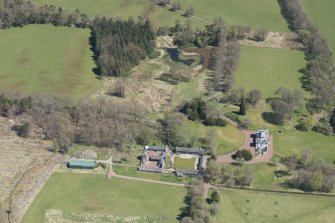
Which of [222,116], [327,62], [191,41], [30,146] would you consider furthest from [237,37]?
[30,146]

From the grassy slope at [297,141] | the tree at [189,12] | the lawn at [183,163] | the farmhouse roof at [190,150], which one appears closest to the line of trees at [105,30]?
the tree at [189,12]

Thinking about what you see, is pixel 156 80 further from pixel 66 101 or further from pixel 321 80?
pixel 321 80

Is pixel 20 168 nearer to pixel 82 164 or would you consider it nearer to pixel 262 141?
pixel 82 164

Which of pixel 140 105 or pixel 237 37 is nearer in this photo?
pixel 140 105

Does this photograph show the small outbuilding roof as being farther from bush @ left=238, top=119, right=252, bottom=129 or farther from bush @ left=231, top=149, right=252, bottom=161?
bush @ left=238, top=119, right=252, bottom=129

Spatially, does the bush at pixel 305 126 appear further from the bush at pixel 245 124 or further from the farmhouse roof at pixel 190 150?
the farmhouse roof at pixel 190 150

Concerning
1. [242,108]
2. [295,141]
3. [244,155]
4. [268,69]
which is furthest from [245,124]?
[268,69]
